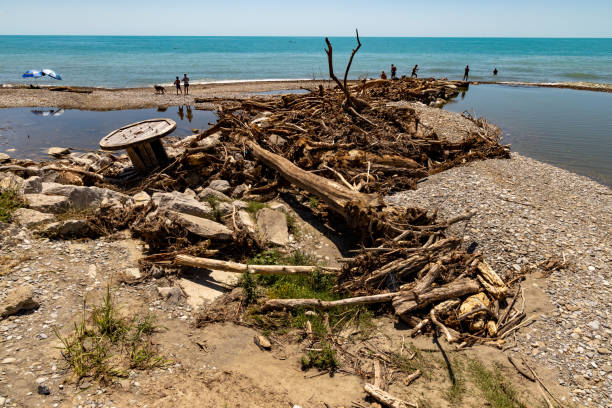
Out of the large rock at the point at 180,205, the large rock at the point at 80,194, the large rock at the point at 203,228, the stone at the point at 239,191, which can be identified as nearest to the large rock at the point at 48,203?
the large rock at the point at 80,194

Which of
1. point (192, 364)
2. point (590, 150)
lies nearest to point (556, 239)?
point (192, 364)

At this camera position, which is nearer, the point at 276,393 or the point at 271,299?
the point at 276,393

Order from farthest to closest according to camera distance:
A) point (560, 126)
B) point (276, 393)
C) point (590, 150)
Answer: point (560, 126), point (590, 150), point (276, 393)

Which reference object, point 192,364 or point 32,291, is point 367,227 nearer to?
point 192,364

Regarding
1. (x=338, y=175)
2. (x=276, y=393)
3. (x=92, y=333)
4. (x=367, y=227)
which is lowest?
(x=276, y=393)

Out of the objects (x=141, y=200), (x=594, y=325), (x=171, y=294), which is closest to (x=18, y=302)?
(x=171, y=294)

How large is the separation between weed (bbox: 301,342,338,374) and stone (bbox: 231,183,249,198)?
20.3 feet

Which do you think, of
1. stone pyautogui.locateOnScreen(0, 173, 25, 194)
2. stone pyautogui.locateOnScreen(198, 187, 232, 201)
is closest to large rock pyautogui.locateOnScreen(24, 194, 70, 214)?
stone pyautogui.locateOnScreen(0, 173, 25, 194)

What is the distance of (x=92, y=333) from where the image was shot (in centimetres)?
505

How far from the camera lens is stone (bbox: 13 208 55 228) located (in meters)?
7.33

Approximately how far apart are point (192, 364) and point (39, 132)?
2017 cm

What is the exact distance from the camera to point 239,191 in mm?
10703

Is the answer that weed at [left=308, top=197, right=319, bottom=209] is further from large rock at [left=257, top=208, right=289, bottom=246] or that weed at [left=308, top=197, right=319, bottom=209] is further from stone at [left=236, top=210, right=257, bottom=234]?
stone at [left=236, top=210, right=257, bottom=234]

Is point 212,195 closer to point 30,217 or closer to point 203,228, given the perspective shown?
point 203,228
